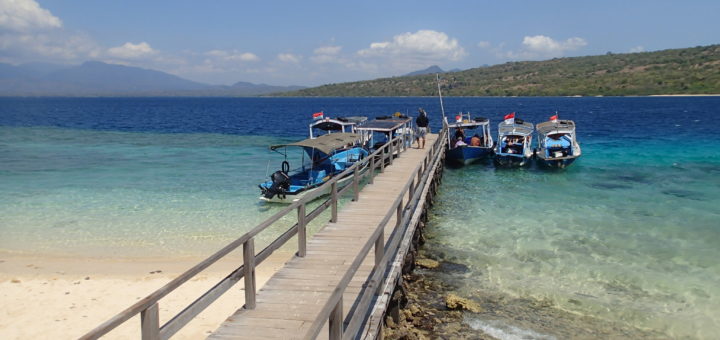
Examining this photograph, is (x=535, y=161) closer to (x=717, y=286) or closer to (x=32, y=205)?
(x=717, y=286)

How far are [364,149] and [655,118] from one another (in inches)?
2157

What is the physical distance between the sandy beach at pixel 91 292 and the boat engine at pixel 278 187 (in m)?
5.52

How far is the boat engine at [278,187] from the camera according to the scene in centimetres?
1938

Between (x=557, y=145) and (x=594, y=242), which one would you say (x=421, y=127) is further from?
(x=594, y=242)

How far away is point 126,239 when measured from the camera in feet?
50.8

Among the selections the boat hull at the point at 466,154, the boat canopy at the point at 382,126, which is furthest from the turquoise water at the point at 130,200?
the boat hull at the point at 466,154

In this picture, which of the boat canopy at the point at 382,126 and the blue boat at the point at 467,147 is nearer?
the boat canopy at the point at 382,126

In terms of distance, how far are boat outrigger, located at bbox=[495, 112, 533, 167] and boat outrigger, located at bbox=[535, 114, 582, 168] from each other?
74cm

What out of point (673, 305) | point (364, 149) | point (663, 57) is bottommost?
point (673, 305)

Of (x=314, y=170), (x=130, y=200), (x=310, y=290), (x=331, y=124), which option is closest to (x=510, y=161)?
(x=331, y=124)

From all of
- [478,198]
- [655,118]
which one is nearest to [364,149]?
[478,198]

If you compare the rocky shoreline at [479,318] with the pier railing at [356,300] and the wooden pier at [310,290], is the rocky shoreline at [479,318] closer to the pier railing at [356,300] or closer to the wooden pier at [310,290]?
the wooden pier at [310,290]

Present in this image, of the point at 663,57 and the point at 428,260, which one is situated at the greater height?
the point at 663,57

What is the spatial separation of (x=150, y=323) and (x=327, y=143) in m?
15.8
